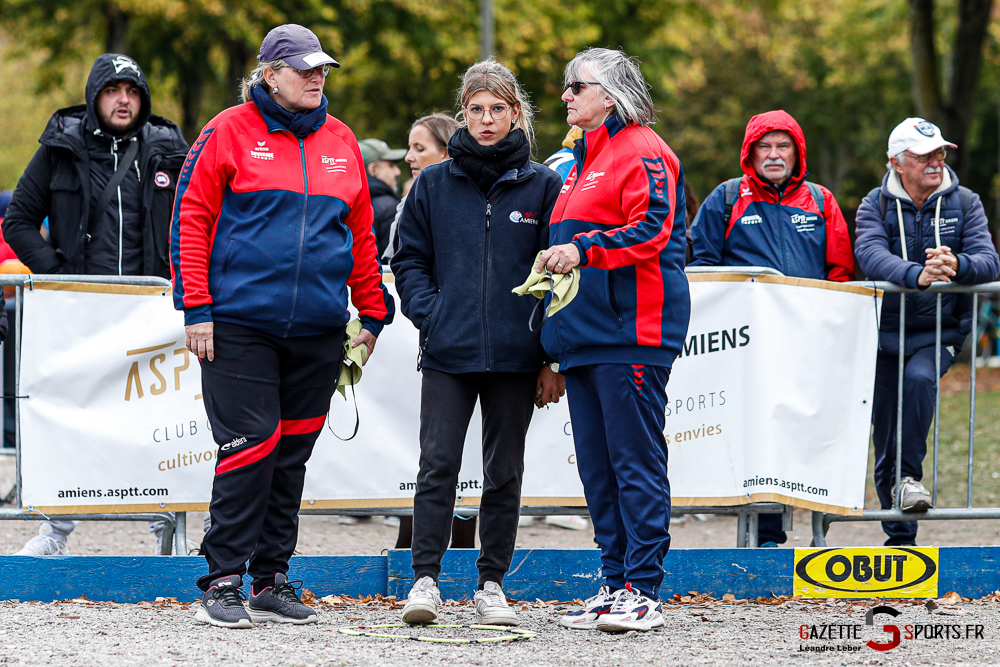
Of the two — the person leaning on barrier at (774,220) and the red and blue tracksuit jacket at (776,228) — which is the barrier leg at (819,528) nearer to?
the person leaning on barrier at (774,220)

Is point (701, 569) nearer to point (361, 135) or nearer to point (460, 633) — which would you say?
point (460, 633)

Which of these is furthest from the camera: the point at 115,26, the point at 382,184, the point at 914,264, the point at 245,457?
the point at 115,26

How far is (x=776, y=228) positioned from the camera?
592cm

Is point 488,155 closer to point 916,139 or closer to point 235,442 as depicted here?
point 235,442

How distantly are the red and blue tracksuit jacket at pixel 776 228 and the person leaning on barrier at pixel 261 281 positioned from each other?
6.85ft

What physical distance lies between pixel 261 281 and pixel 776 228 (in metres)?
2.68

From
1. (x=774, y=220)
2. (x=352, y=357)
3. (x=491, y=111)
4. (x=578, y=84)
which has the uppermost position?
(x=578, y=84)

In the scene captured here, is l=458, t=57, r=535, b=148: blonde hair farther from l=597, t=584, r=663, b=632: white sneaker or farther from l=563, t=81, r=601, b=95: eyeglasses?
l=597, t=584, r=663, b=632: white sneaker

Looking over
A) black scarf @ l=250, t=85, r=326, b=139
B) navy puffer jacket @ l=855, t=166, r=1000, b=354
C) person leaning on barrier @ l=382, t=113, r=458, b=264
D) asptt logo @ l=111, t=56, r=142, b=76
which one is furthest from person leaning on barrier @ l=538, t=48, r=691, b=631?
asptt logo @ l=111, t=56, r=142, b=76

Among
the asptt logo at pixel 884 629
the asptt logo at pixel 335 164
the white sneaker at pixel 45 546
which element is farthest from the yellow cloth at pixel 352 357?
the asptt logo at pixel 884 629

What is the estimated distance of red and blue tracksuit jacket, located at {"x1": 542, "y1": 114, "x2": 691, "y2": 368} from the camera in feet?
14.8

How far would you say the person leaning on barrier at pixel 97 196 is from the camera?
230 inches

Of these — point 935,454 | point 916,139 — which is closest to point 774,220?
point 916,139

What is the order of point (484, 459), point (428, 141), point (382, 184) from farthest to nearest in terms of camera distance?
point (382, 184)
point (428, 141)
point (484, 459)
